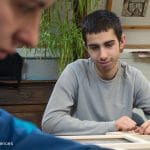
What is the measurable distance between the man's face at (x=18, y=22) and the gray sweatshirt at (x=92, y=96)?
→ 5.08 feet

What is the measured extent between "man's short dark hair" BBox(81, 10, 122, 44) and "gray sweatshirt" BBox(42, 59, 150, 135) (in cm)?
19

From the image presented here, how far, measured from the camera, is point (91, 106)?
200 cm

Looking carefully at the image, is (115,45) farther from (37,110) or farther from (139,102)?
(37,110)

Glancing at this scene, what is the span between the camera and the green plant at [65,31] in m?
3.18

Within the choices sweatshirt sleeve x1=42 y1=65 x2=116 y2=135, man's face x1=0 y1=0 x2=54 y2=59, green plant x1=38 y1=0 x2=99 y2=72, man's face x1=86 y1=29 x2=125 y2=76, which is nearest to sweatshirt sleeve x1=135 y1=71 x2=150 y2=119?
man's face x1=86 y1=29 x2=125 y2=76

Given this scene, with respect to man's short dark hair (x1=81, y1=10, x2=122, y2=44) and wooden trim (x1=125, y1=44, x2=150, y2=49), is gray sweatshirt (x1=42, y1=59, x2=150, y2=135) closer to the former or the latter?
man's short dark hair (x1=81, y1=10, x2=122, y2=44)

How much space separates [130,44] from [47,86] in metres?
0.89

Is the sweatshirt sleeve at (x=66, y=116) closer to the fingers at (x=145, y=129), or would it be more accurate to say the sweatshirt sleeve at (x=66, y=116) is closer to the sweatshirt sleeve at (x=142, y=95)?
the fingers at (x=145, y=129)

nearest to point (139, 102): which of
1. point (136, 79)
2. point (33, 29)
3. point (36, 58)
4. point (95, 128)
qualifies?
point (136, 79)

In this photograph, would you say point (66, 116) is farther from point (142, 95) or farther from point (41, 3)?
point (41, 3)

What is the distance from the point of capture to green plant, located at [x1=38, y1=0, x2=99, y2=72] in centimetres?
318

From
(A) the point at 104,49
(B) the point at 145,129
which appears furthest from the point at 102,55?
(B) the point at 145,129

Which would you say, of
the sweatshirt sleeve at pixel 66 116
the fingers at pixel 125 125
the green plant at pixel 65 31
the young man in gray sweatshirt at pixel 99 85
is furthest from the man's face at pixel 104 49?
the green plant at pixel 65 31

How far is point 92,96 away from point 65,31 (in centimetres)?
130
